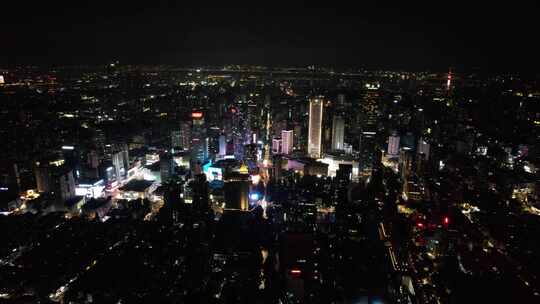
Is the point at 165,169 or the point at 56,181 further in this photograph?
the point at 165,169

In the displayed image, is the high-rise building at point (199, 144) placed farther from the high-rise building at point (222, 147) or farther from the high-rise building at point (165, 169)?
the high-rise building at point (165, 169)

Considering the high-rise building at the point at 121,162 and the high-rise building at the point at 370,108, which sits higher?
the high-rise building at the point at 370,108

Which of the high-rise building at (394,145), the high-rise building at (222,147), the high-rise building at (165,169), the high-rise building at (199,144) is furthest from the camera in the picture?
the high-rise building at (222,147)

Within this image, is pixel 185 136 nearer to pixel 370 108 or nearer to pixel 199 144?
pixel 199 144

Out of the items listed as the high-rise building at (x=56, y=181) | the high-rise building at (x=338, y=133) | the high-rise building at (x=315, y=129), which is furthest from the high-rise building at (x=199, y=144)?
the high-rise building at (x=338, y=133)

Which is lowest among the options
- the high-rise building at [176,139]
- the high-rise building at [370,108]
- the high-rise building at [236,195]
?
→ the high-rise building at [236,195]

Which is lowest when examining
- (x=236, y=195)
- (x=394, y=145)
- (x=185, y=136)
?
(x=236, y=195)

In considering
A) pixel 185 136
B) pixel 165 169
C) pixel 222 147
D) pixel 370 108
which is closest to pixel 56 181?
pixel 165 169
